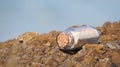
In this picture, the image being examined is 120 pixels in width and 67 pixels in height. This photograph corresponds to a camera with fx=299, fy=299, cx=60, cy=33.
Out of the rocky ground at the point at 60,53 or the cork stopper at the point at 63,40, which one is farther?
the rocky ground at the point at 60,53

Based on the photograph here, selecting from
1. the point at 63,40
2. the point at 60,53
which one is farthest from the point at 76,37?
the point at 60,53

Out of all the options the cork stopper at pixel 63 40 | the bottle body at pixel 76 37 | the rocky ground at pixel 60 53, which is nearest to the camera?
the bottle body at pixel 76 37

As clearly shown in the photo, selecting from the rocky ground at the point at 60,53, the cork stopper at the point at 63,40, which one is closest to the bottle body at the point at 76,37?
the cork stopper at the point at 63,40

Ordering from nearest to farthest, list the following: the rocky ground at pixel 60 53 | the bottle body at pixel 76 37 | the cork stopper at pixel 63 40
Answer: the bottle body at pixel 76 37 → the cork stopper at pixel 63 40 → the rocky ground at pixel 60 53

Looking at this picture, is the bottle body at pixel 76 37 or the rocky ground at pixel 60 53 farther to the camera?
the rocky ground at pixel 60 53

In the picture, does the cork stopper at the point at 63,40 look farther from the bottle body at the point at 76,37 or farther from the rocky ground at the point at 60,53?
the rocky ground at the point at 60,53

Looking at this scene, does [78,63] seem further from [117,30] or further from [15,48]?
[15,48]
